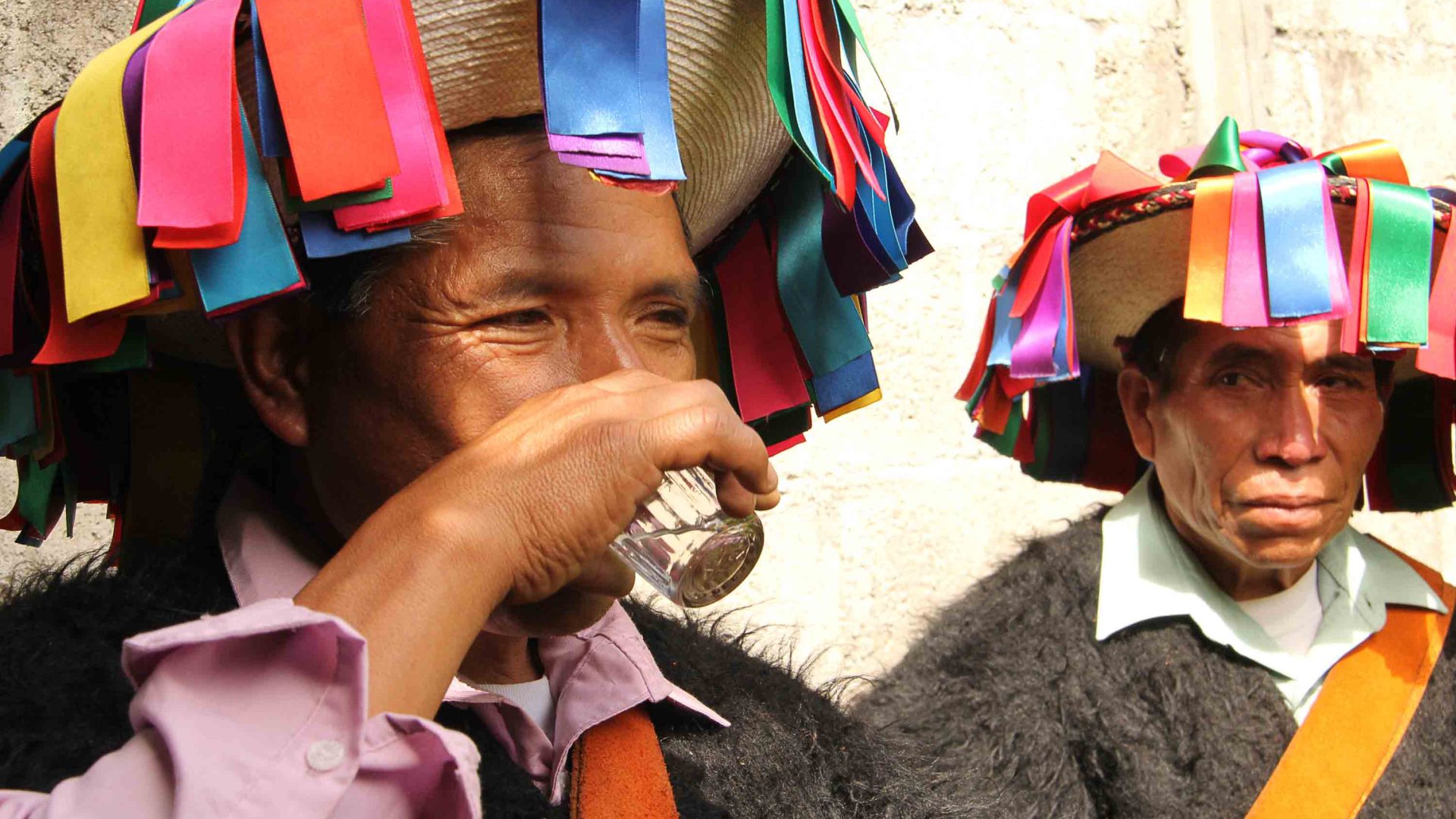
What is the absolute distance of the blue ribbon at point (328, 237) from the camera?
1.34m

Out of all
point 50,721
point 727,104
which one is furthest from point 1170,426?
point 50,721

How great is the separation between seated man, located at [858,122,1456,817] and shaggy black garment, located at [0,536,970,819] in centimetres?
32

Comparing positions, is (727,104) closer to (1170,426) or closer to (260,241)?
(260,241)

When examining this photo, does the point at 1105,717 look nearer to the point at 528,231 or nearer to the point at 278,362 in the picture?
the point at 528,231

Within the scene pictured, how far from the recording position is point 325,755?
1025 millimetres

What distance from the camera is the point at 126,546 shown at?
5.26ft

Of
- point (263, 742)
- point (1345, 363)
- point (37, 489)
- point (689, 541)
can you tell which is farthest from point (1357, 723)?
→ point (37, 489)

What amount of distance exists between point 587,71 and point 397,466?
46cm

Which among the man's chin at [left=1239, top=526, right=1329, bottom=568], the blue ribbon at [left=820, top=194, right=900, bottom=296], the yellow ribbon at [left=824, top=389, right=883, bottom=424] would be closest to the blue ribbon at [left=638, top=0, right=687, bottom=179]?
the blue ribbon at [left=820, top=194, right=900, bottom=296]

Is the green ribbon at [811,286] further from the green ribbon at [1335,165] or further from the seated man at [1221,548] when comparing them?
the green ribbon at [1335,165]

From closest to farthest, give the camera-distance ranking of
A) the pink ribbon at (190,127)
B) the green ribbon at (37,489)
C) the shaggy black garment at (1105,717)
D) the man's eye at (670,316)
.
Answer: the pink ribbon at (190,127) → the man's eye at (670,316) → the green ribbon at (37,489) → the shaggy black garment at (1105,717)

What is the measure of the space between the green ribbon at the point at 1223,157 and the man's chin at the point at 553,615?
1.45m

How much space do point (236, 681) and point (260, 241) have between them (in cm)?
47

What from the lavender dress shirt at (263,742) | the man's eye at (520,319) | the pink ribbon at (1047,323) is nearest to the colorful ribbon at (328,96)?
the man's eye at (520,319)
